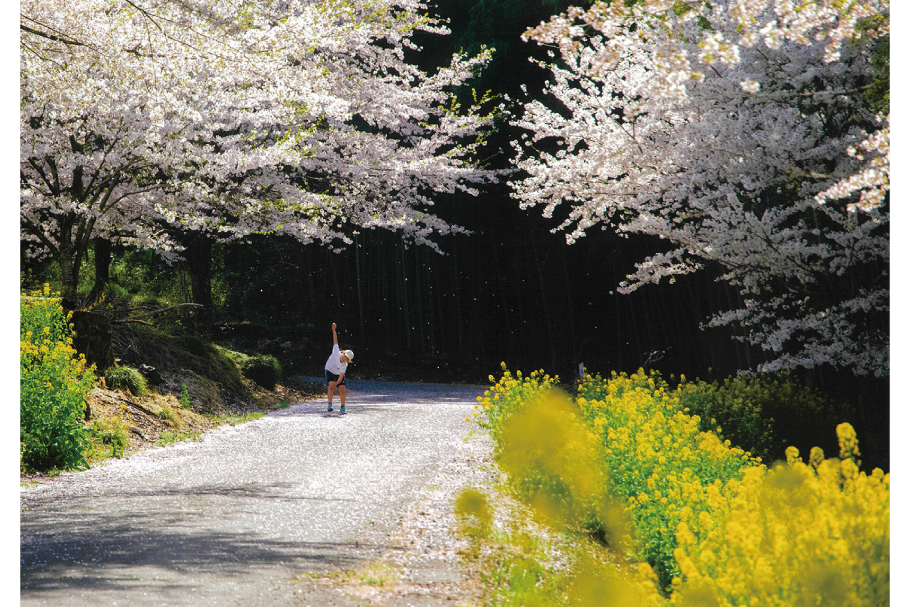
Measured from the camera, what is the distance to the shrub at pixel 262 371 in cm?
1297

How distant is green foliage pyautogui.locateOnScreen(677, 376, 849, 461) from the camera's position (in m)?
6.73

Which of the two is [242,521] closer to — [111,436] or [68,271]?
[111,436]

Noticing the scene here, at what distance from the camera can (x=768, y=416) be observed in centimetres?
702

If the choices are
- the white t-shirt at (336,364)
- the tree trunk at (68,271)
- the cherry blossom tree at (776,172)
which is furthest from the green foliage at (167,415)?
the cherry blossom tree at (776,172)

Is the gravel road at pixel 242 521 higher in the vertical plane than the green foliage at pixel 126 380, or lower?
lower

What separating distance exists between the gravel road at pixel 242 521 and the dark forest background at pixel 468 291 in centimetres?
709

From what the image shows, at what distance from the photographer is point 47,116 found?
27.1 feet

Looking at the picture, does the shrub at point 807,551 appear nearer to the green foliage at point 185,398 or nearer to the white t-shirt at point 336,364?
the green foliage at point 185,398

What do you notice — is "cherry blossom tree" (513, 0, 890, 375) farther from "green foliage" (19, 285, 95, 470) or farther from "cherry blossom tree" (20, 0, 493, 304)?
"green foliage" (19, 285, 95, 470)

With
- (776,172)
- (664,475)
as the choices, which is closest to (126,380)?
(664,475)

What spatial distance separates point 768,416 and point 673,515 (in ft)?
12.9
